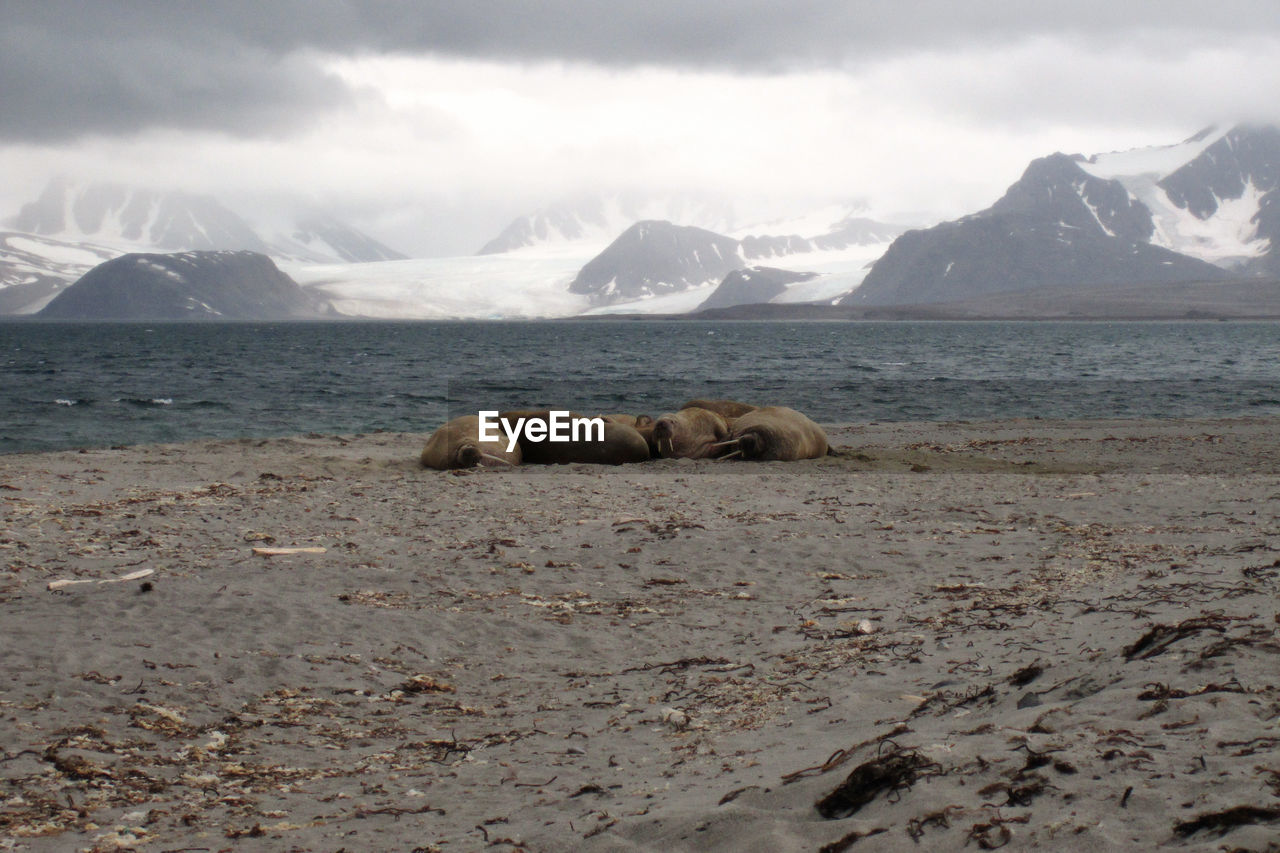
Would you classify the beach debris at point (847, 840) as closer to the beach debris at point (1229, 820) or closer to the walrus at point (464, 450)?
the beach debris at point (1229, 820)

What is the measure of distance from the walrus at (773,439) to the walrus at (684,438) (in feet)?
0.92

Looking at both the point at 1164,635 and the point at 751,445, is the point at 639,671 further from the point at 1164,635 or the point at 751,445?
the point at 751,445

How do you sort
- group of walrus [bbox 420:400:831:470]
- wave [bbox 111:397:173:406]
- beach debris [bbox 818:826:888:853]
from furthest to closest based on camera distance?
1. wave [bbox 111:397:173:406]
2. group of walrus [bbox 420:400:831:470]
3. beach debris [bbox 818:826:888:853]

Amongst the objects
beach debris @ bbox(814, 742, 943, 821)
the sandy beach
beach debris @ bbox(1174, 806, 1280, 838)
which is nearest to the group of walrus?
the sandy beach

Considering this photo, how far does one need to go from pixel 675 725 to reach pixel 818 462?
10.6 m

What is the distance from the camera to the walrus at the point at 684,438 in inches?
621

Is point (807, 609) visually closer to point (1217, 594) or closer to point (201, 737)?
point (1217, 594)

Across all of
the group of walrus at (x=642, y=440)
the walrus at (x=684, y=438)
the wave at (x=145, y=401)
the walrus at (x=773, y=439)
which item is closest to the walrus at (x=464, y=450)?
the group of walrus at (x=642, y=440)

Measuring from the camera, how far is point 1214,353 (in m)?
65.8

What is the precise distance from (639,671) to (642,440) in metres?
9.84

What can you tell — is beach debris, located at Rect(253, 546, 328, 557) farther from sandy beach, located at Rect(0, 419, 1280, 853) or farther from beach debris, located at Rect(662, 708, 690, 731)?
beach debris, located at Rect(662, 708, 690, 731)

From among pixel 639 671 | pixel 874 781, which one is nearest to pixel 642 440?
pixel 639 671

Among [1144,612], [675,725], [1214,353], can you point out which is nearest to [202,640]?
[675,725]

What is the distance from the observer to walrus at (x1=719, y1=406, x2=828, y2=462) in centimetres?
1550
